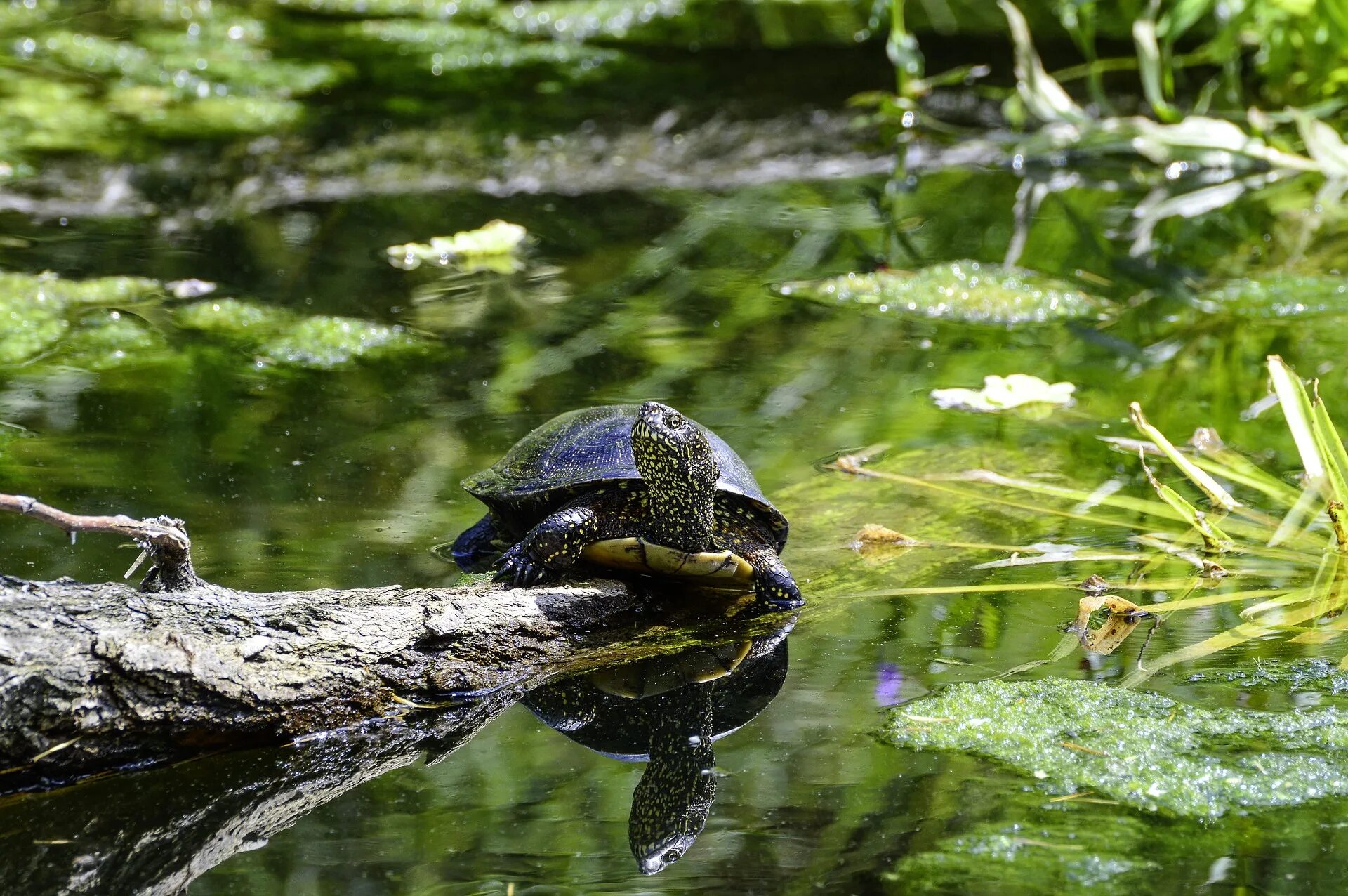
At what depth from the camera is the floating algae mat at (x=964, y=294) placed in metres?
4.44

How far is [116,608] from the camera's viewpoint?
194 centimetres

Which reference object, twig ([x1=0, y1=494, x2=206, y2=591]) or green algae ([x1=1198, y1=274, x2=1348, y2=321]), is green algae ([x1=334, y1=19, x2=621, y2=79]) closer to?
green algae ([x1=1198, y1=274, x2=1348, y2=321])

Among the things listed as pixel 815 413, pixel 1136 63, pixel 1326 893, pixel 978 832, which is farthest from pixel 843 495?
pixel 1136 63

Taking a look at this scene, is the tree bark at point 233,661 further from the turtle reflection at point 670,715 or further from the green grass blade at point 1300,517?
the green grass blade at point 1300,517

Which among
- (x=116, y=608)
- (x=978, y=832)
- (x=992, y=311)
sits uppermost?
(x=116, y=608)

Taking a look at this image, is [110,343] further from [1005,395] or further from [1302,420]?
[1302,420]

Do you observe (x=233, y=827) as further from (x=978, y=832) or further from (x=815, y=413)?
(x=815, y=413)

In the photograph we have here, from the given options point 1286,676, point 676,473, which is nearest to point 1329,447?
point 1286,676

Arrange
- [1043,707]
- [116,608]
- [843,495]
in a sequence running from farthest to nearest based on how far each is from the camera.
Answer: [843,495] → [1043,707] → [116,608]

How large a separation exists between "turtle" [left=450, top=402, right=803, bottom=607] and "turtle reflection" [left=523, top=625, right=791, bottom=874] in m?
0.19

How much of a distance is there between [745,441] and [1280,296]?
2.24 meters

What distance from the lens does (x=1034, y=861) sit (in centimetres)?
171

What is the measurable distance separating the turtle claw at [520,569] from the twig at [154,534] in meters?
0.56

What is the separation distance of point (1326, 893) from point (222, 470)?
7.79 ft
